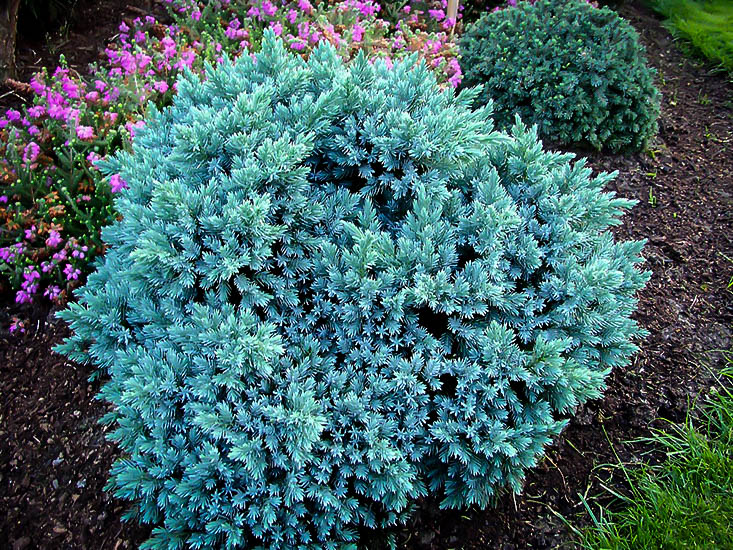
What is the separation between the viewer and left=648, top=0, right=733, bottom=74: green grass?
5.14 meters

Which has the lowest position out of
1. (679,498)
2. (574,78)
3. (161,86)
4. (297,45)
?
(679,498)

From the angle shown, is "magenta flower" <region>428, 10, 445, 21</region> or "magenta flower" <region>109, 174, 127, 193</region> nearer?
"magenta flower" <region>109, 174, 127, 193</region>

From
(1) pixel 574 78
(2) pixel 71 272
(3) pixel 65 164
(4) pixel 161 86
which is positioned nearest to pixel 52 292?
(2) pixel 71 272

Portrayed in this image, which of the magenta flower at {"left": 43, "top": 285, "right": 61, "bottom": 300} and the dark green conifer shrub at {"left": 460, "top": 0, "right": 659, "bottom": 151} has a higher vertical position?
the dark green conifer shrub at {"left": 460, "top": 0, "right": 659, "bottom": 151}

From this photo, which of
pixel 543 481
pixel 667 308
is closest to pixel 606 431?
pixel 543 481

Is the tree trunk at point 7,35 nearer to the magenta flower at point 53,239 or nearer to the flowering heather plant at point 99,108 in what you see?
the flowering heather plant at point 99,108

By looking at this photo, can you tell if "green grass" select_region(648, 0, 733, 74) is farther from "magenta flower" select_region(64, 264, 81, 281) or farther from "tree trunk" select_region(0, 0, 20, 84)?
"tree trunk" select_region(0, 0, 20, 84)

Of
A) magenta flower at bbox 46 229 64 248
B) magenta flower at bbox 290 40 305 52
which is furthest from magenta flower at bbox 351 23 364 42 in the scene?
magenta flower at bbox 46 229 64 248

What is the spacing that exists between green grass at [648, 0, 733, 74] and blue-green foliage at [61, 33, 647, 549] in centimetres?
365

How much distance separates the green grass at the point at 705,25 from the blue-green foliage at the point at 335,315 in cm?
365

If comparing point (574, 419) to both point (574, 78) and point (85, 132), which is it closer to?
point (574, 78)

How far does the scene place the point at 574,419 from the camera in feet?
9.34

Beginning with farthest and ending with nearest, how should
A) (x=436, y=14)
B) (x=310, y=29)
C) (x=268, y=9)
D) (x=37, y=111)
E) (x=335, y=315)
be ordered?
(x=436, y=14)
(x=268, y=9)
(x=310, y=29)
(x=37, y=111)
(x=335, y=315)

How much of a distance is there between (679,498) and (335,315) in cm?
168
